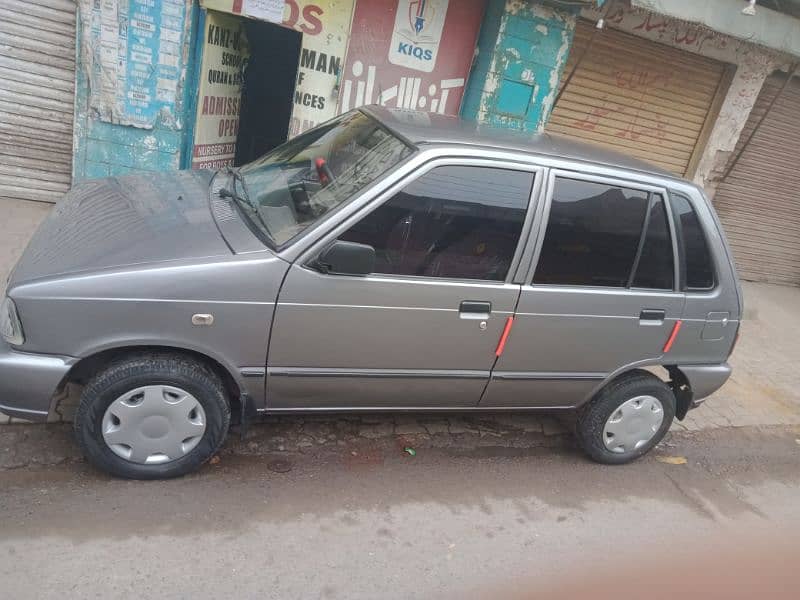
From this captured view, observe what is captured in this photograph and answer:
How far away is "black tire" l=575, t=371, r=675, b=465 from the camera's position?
12.1 feet

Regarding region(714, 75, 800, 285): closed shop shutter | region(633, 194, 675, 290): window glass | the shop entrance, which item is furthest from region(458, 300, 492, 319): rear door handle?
region(714, 75, 800, 285): closed shop shutter

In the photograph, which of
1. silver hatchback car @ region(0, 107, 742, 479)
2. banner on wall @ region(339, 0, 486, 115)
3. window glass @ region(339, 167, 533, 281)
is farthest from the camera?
banner on wall @ region(339, 0, 486, 115)

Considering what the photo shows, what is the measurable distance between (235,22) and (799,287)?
344 inches

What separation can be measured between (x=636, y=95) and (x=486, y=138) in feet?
17.2

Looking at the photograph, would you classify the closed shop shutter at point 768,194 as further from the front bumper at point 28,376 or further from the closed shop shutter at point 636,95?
the front bumper at point 28,376

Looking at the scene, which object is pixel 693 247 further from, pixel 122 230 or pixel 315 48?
pixel 315 48

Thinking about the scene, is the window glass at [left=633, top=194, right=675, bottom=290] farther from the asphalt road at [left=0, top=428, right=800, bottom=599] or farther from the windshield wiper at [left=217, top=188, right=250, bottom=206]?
the windshield wiper at [left=217, top=188, right=250, bottom=206]

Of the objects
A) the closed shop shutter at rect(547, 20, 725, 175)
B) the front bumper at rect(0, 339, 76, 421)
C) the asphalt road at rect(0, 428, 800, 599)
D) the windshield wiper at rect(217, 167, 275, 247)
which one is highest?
the closed shop shutter at rect(547, 20, 725, 175)

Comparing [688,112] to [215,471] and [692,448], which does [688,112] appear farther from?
[215,471]

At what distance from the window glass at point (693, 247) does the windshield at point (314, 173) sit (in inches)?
63.9

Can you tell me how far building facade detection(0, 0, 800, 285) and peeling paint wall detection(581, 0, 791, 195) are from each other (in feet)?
0.07

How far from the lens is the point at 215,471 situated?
10.5ft

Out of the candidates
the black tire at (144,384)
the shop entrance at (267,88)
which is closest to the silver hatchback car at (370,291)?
the black tire at (144,384)

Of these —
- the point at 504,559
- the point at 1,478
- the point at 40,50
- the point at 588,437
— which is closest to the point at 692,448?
the point at 588,437
